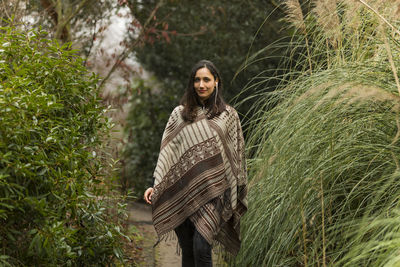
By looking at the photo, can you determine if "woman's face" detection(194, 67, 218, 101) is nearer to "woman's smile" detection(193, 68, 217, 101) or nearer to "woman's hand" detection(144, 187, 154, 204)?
"woman's smile" detection(193, 68, 217, 101)

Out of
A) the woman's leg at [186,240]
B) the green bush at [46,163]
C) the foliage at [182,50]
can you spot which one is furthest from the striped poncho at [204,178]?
the foliage at [182,50]

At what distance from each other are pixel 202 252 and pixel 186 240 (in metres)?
0.29

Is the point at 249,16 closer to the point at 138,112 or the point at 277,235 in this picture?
the point at 138,112

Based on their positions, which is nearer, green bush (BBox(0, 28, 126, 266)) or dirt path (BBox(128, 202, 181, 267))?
green bush (BBox(0, 28, 126, 266))

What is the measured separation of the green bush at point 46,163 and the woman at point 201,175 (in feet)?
1.48

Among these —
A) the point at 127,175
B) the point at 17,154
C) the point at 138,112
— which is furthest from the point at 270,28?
the point at 17,154

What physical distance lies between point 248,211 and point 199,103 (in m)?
0.83

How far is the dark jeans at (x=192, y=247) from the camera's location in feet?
12.1

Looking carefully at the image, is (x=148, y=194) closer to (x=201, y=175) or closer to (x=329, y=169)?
(x=201, y=175)

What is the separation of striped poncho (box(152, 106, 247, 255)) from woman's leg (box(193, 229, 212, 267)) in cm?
5

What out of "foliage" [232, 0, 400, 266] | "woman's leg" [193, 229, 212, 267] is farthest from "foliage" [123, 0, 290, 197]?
"woman's leg" [193, 229, 212, 267]

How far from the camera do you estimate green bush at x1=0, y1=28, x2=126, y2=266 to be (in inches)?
124

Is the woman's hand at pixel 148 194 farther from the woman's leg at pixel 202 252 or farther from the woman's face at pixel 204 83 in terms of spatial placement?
the woman's face at pixel 204 83

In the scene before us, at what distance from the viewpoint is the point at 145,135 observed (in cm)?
974
